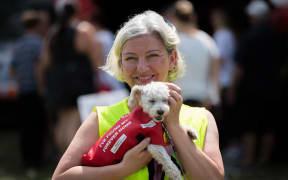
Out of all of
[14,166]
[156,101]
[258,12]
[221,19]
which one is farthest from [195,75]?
[14,166]

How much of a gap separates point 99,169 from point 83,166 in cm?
8

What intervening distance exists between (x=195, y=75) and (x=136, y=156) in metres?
2.88

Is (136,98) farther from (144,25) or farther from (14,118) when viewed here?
(14,118)

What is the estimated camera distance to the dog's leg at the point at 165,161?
6.50 ft

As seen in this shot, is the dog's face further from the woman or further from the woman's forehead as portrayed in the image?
the woman's forehead

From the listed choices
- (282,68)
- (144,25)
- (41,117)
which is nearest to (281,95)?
(282,68)

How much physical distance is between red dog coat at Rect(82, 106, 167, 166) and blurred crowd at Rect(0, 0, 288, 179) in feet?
8.96

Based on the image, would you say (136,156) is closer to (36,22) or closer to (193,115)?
(193,115)

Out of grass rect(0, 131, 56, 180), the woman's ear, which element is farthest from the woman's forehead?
grass rect(0, 131, 56, 180)

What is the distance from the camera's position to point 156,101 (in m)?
1.98

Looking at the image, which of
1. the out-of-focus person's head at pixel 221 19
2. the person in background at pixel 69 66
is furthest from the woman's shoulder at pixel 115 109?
the out-of-focus person's head at pixel 221 19

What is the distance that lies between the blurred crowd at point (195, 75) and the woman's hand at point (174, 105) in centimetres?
268

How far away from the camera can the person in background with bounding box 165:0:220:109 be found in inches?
185

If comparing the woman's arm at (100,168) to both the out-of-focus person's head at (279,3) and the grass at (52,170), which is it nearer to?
the grass at (52,170)
